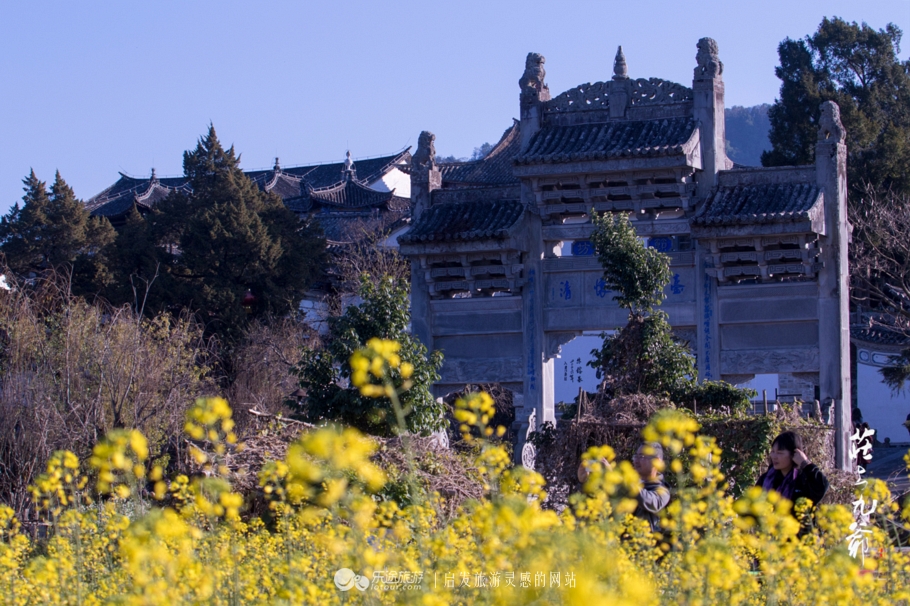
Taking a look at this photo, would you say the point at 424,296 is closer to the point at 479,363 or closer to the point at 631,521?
the point at 479,363

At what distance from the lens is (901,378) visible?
18.6 meters

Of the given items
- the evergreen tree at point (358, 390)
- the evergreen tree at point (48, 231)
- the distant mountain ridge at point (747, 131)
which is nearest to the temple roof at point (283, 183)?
the evergreen tree at point (48, 231)

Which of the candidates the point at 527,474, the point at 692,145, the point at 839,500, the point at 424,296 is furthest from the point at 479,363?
the point at 527,474

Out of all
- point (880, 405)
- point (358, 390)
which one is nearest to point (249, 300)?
point (358, 390)

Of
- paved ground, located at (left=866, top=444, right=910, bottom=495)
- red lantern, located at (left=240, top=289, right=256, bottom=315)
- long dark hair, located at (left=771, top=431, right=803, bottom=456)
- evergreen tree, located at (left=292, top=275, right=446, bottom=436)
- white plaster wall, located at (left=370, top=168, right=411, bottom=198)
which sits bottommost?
paved ground, located at (left=866, top=444, right=910, bottom=495)

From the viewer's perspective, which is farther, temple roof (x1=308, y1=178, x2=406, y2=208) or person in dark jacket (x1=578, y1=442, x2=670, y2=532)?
temple roof (x1=308, y1=178, x2=406, y2=208)

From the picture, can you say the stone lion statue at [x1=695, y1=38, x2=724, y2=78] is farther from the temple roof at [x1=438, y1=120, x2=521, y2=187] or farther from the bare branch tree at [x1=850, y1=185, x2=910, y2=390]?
the temple roof at [x1=438, y1=120, x2=521, y2=187]

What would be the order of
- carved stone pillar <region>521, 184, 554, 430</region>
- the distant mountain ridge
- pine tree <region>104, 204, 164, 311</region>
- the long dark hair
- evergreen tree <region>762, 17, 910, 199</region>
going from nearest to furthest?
1. the long dark hair
2. carved stone pillar <region>521, 184, 554, 430</region>
3. pine tree <region>104, 204, 164, 311</region>
4. evergreen tree <region>762, 17, 910, 199</region>
5. the distant mountain ridge

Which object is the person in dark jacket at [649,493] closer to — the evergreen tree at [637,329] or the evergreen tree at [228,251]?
the evergreen tree at [637,329]

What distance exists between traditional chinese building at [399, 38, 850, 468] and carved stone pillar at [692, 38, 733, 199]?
0.6 inches

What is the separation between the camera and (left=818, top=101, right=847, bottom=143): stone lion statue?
38.3 feet

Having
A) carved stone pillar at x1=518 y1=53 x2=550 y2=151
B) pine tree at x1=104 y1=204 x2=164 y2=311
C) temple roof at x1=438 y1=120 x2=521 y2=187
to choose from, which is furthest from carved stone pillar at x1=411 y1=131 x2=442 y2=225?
temple roof at x1=438 y1=120 x2=521 y2=187

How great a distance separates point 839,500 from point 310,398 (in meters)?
4.66

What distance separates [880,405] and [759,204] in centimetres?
1292
